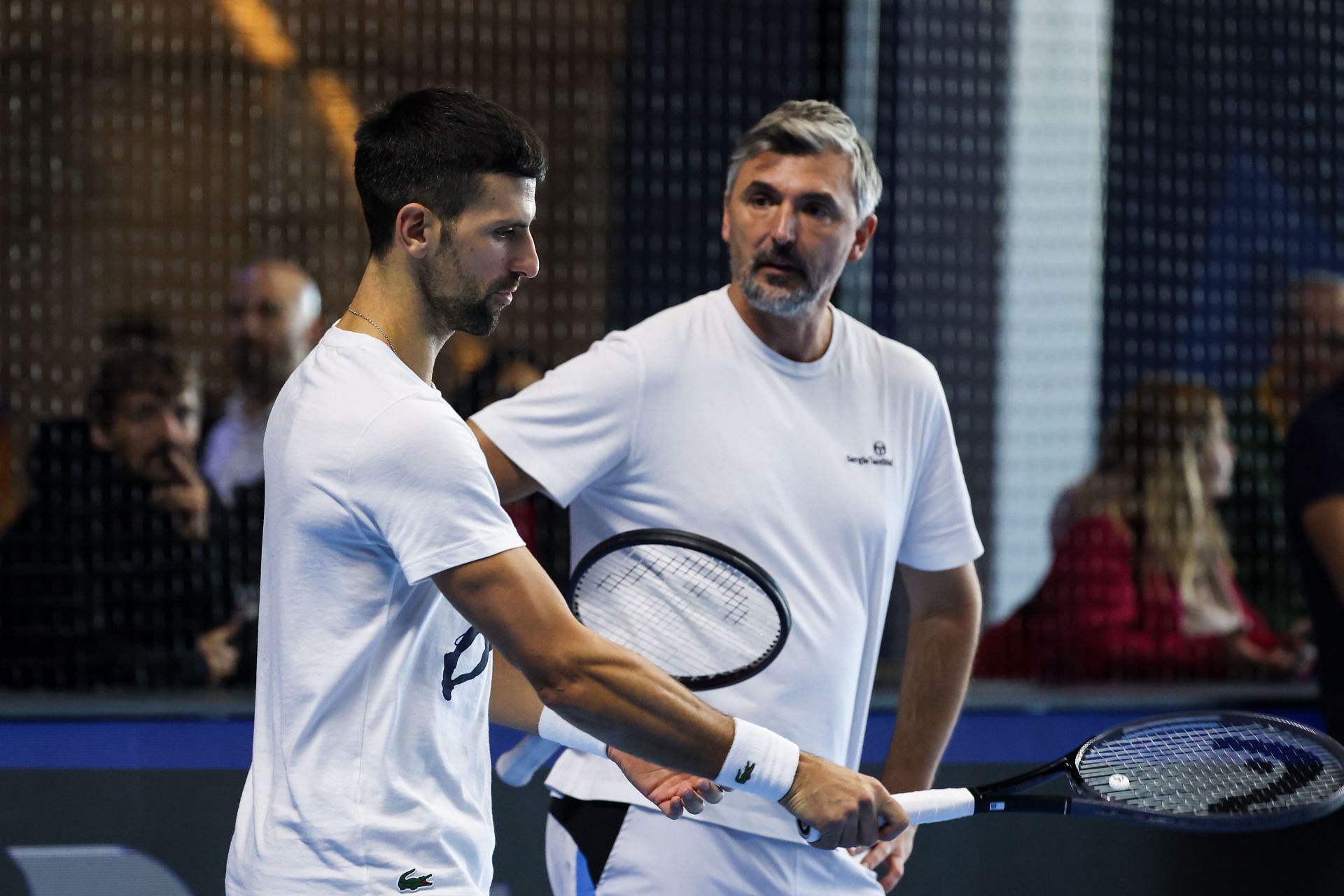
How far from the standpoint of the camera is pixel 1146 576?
3.84 metres

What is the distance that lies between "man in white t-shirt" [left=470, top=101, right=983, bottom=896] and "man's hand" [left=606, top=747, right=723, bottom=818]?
19 cm

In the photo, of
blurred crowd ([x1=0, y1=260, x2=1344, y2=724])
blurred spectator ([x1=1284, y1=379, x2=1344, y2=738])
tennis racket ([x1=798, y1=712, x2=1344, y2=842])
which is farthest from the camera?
blurred crowd ([x1=0, y1=260, x2=1344, y2=724])

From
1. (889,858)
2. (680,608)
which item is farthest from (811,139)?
(889,858)

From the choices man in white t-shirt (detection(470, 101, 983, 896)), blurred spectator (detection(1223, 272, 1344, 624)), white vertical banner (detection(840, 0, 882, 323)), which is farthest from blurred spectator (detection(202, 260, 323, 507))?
blurred spectator (detection(1223, 272, 1344, 624))

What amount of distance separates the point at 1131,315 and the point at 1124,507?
29.2 inches

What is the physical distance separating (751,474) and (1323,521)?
1.61 m

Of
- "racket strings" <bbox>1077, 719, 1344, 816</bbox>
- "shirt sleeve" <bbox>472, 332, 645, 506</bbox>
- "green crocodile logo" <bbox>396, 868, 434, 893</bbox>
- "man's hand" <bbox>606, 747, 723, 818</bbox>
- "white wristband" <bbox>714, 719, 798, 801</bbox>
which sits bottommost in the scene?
"racket strings" <bbox>1077, 719, 1344, 816</bbox>

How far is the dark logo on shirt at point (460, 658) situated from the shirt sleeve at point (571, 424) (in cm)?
48

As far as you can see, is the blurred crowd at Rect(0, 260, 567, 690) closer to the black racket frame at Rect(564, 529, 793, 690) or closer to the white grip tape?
the black racket frame at Rect(564, 529, 793, 690)

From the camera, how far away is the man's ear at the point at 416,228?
179 cm

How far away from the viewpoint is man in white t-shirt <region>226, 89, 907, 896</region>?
1.67 m

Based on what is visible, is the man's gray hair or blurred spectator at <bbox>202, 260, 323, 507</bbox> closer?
the man's gray hair

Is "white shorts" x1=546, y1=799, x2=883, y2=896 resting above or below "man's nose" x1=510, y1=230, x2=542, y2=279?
below

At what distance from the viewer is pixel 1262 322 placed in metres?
4.56
